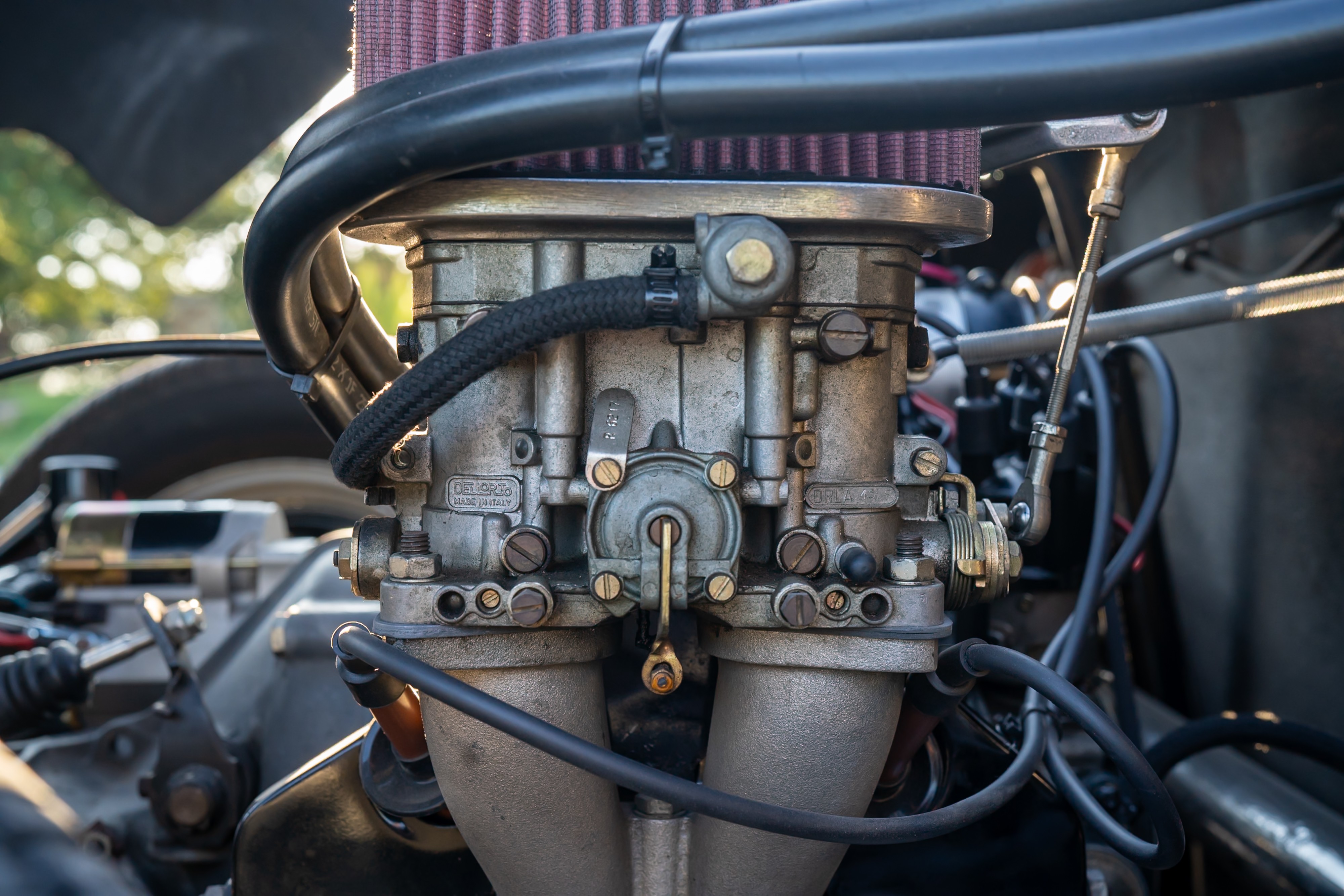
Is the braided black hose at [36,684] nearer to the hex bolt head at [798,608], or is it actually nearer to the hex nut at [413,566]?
the hex nut at [413,566]

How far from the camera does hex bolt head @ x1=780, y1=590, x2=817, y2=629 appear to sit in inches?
26.4

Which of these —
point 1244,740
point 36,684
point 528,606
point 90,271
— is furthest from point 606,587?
point 90,271

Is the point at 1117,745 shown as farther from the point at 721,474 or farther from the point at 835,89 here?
the point at 835,89

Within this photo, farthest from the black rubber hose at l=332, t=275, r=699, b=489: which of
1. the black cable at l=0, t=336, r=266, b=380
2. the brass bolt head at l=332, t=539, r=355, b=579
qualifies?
the black cable at l=0, t=336, r=266, b=380

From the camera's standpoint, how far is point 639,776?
2.13 ft

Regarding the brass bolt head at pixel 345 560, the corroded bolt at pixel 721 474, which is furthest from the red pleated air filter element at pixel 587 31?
the brass bolt head at pixel 345 560

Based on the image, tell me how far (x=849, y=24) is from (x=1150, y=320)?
536 millimetres

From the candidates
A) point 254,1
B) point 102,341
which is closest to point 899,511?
point 102,341

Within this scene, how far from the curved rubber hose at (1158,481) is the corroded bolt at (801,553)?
436 mm

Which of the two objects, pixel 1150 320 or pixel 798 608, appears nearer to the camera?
pixel 798 608

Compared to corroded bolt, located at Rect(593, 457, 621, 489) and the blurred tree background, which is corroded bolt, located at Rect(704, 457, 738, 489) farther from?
the blurred tree background

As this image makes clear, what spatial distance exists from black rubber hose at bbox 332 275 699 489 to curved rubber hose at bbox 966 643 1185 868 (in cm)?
34

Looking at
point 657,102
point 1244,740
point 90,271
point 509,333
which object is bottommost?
point 1244,740

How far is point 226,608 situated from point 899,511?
1.10m
